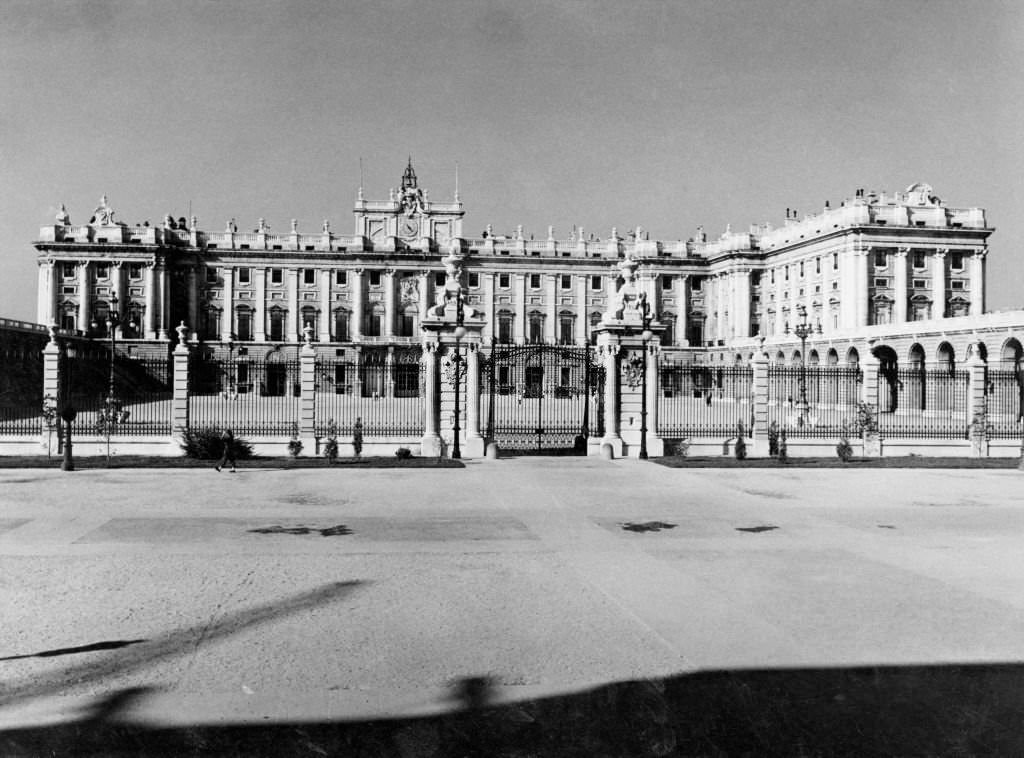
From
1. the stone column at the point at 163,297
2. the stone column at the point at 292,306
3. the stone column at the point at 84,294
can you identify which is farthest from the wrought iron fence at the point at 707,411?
the stone column at the point at 84,294

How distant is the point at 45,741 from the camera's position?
5.23m

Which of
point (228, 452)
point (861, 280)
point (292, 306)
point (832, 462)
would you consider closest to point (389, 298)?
point (292, 306)

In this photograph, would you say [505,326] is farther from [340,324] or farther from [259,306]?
[259,306]

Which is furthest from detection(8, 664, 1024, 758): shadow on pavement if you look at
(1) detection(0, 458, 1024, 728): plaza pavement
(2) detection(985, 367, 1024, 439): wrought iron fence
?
(2) detection(985, 367, 1024, 439): wrought iron fence

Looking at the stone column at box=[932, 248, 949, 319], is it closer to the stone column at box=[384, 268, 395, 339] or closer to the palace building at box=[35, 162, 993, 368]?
the palace building at box=[35, 162, 993, 368]

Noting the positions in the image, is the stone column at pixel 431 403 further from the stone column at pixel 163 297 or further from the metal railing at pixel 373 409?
the stone column at pixel 163 297

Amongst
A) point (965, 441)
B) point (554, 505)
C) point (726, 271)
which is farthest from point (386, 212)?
point (554, 505)

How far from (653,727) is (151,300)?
78.9 meters

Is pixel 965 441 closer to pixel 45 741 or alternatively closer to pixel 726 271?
pixel 45 741

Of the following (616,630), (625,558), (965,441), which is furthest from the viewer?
(965,441)

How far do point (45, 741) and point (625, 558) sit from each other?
21.4 ft

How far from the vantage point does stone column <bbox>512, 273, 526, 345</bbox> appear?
83.5 metres

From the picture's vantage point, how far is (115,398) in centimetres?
2991

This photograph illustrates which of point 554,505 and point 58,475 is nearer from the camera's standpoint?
point 554,505
